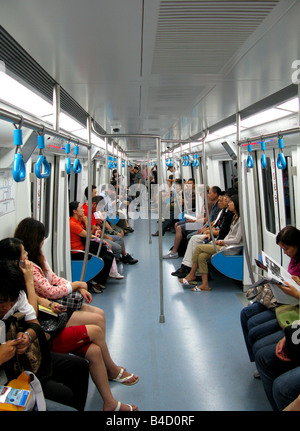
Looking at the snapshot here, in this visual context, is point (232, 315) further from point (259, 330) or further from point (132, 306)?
point (259, 330)

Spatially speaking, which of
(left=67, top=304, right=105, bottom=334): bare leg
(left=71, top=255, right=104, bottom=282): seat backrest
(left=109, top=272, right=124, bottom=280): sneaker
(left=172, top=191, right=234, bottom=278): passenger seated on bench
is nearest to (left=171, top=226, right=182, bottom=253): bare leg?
(left=172, top=191, right=234, bottom=278): passenger seated on bench

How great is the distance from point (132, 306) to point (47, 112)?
2.58 m

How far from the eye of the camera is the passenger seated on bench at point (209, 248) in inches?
188

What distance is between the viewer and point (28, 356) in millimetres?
1782

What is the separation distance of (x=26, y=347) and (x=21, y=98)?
2133 millimetres

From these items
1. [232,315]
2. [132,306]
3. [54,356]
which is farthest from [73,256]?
[54,356]

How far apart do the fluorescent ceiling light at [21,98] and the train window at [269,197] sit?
2974 millimetres

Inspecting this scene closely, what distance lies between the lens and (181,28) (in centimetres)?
161

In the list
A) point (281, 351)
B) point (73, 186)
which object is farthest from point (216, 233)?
point (73, 186)

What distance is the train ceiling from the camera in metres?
1.43

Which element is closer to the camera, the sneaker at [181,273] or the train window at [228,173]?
the sneaker at [181,273]

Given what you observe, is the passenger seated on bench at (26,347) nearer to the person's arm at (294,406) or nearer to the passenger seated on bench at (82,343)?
the passenger seated on bench at (82,343)

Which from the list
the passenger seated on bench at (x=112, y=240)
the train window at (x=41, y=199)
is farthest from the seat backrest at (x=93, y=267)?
the passenger seated on bench at (x=112, y=240)

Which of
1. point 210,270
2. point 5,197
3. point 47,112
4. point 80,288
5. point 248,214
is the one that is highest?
point 47,112
